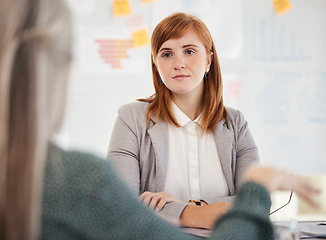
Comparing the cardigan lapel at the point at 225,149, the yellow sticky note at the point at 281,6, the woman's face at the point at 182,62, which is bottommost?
the cardigan lapel at the point at 225,149

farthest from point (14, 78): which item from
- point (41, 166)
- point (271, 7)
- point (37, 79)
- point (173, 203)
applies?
point (271, 7)

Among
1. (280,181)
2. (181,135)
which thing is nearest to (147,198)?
(181,135)

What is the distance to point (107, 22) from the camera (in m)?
2.59

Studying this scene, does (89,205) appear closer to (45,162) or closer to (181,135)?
(45,162)

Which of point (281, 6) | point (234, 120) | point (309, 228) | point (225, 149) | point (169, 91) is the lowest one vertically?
point (309, 228)

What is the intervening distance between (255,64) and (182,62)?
3.77 feet

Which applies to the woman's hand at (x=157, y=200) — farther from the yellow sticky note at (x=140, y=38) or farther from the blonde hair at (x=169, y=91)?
the yellow sticky note at (x=140, y=38)

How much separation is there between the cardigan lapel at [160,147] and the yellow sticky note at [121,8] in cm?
117

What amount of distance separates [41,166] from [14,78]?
136mm

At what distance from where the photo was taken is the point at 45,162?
2.06 ft

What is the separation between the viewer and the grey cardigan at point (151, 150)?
159 cm

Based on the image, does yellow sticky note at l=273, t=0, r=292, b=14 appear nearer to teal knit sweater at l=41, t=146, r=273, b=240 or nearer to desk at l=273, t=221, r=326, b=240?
desk at l=273, t=221, r=326, b=240

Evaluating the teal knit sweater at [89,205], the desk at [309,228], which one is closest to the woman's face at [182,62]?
the desk at [309,228]

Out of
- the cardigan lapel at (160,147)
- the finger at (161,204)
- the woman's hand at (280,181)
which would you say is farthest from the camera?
the cardigan lapel at (160,147)
